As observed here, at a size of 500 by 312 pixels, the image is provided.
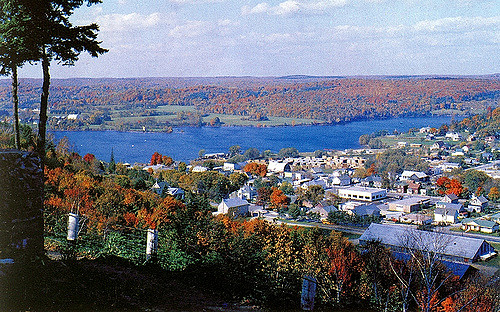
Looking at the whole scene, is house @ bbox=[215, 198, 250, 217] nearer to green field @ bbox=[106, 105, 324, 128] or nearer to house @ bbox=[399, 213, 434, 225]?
house @ bbox=[399, 213, 434, 225]

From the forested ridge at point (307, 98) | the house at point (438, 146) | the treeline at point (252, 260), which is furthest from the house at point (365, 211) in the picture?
the forested ridge at point (307, 98)

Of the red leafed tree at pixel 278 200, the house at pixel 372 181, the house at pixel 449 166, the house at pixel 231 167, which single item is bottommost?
the house at pixel 372 181

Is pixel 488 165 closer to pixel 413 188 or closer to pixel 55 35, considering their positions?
pixel 413 188

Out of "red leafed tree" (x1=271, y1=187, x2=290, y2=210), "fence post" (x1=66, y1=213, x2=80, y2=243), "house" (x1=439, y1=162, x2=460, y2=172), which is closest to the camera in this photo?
"fence post" (x1=66, y1=213, x2=80, y2=243)

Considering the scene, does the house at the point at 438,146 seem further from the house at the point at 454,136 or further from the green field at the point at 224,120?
the green field at the point at 224,120

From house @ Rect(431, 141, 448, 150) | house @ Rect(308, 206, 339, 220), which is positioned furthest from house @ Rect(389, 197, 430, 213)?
house @ Rect(431, 141, 448, 150)

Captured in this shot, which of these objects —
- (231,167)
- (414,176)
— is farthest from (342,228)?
(231,167)

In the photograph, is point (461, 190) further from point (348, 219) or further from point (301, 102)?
point (301, 102)
